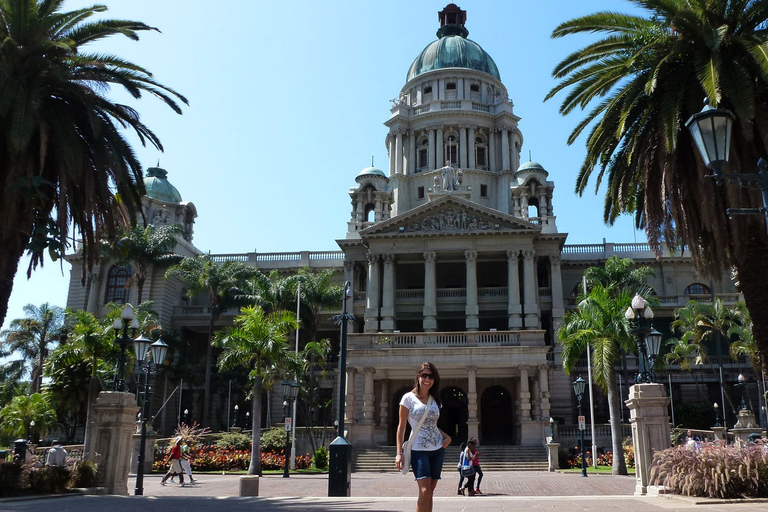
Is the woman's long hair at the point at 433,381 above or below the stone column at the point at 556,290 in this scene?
below

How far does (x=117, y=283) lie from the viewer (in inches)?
2329

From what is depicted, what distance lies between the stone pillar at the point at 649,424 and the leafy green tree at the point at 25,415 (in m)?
34.7

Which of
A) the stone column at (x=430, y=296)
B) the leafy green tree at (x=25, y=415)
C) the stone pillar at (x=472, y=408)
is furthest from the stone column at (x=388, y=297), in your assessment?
the leafy green tree at (x=25, y=415)

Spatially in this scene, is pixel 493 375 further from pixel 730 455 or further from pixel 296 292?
pixel 730 455

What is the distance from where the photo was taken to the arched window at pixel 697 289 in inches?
2304

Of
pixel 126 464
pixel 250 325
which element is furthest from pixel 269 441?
pixel 126 464

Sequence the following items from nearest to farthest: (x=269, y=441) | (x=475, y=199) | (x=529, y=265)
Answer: (x=269, y=441)
(x=529, y=265)
(x=475, y=199)

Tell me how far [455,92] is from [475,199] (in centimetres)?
1241

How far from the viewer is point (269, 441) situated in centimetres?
3928

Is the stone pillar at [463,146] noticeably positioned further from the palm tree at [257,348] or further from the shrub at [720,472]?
the shrub at [720,472]

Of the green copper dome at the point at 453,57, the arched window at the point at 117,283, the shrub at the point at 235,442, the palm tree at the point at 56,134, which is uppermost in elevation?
the green copper dome at the point at 453,57

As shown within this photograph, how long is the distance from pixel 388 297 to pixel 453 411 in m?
9.81

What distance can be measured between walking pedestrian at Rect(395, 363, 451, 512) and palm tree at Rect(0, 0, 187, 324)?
12.8 metres

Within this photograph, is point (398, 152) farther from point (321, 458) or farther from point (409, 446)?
point (409, 446)
